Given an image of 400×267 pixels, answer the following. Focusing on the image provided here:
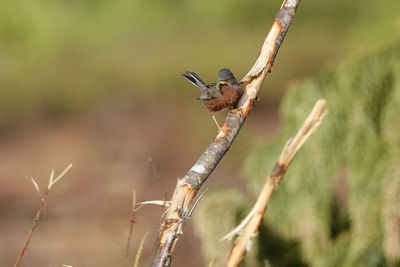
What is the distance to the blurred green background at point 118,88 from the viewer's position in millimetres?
3754

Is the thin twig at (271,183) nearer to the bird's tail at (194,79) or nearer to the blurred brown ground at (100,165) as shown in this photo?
the bird's tail at (194,79)

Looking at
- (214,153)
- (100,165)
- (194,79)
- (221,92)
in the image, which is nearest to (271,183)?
(214,153)

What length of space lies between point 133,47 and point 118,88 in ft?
1.12

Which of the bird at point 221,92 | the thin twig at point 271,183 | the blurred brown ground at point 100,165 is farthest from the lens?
the blurred brown ground at point 100,165

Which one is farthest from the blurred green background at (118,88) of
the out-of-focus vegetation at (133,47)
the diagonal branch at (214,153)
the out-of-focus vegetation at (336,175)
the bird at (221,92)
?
the diagonal branch at (214,153)

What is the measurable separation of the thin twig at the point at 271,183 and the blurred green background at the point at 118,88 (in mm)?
2753

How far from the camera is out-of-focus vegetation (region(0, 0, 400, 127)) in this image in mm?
3807

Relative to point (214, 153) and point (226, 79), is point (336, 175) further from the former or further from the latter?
point (214, 153)

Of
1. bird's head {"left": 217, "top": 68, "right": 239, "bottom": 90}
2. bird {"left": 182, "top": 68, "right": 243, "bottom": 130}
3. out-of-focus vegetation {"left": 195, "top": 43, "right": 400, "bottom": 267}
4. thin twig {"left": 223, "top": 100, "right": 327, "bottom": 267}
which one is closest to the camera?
thin twig {"left": 223, "top": 100, "right": 327, "bottom": 267}

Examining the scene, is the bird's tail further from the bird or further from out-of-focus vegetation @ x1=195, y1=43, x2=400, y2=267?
out-of-focus vegetation @ x1=195, y1=43, x2=400, y2=267

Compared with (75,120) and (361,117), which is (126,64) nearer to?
(75,120)

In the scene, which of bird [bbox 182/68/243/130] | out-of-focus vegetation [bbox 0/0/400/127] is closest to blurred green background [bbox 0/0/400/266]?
out-of-focus vegetation [bbox 0/0/400/127]

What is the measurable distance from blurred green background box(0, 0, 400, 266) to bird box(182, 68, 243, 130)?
2167 millimetres

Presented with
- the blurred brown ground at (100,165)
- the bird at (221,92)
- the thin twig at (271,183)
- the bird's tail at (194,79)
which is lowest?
the thin twig at (271,183)
